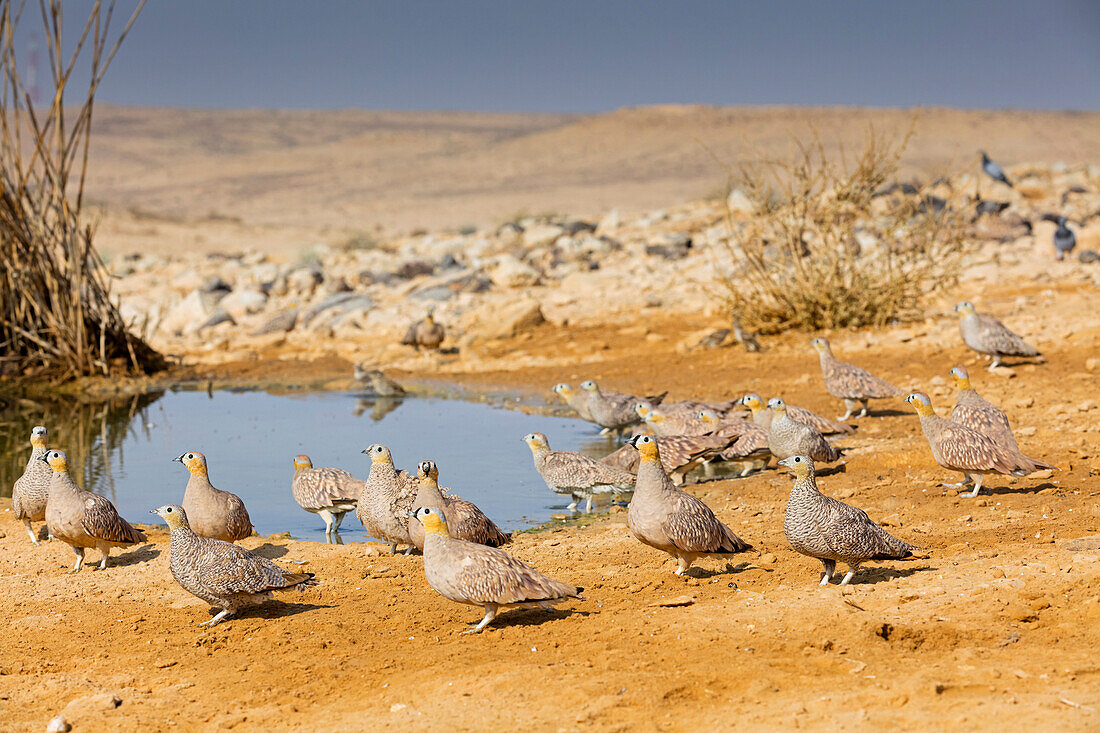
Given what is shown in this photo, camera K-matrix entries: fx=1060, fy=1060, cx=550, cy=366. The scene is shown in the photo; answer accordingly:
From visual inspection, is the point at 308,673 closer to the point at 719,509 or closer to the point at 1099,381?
the point at 719,509

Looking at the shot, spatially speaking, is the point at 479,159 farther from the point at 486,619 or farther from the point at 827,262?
the point at 486,619

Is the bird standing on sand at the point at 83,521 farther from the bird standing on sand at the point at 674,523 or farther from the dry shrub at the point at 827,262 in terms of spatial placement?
the dry shrub at the point at 827,262

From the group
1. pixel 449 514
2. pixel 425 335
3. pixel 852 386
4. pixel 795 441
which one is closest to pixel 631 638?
pixel 449 514

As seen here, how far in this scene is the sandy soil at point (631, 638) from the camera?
430 centimetres

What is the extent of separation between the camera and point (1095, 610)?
4965 mm

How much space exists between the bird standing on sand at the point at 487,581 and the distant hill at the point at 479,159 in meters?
41.4

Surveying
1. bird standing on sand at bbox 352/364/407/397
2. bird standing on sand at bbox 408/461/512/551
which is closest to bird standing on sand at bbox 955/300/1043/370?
bird standing on sand at bbox 352/364/407/397

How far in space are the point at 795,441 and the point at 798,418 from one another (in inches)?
33.8

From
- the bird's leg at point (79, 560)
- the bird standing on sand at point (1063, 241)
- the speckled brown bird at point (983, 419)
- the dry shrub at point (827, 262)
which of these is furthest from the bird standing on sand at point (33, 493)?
the bird standing on sand at point (1063, 241)

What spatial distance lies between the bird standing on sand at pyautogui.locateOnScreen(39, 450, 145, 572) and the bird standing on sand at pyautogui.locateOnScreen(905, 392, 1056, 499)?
5611mm

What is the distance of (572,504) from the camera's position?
8.62m

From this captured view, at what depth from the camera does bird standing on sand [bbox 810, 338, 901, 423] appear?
1034cm

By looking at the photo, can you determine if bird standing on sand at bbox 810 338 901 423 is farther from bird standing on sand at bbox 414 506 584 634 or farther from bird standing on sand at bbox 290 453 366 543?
bird standing on sand at bbox 414 506 584 634

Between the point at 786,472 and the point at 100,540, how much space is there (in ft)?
17.7
